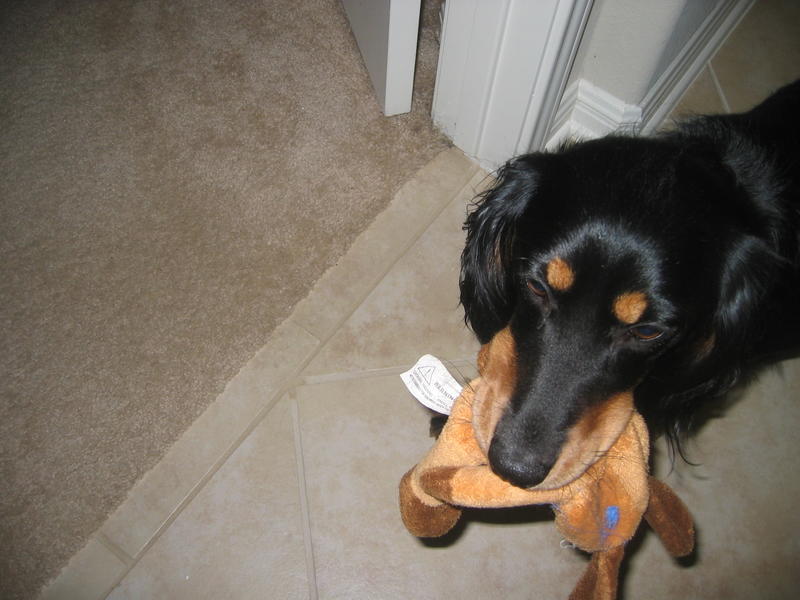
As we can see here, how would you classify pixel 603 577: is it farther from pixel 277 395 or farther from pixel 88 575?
pixel 88 575

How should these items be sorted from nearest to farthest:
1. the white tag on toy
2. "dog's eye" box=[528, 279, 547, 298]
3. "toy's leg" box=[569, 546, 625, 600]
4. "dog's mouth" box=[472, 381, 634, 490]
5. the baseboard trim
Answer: "toy's leg" box=[569, 546, 625, 600]
"dog's mouth" box=[472, 381, 634, 490]
"dog's eye" box=[528, 279, 547, 298]
the white tag on toy
the baseboard trim

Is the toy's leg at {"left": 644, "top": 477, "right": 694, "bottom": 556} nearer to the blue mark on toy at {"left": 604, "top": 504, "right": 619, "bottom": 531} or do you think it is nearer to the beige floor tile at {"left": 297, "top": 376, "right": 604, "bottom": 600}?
the blue mark on toy at {"left": 604, "top": 504, "right": 619, "bottom": 531}

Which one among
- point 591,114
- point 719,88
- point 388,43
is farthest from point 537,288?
point 719,88

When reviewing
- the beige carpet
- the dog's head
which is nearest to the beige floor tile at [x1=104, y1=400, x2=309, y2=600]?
the beige carpet

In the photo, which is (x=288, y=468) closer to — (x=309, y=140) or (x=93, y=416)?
(x=93, y=416)

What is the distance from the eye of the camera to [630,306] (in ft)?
3.52

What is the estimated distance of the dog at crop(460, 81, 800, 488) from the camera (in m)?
1.07

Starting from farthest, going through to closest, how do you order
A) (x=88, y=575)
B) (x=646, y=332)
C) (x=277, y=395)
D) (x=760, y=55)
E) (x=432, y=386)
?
1. (x=760, y=55)
2. (x=277, y=395)
3. (x=88, y=575)
4. (x=432, y=386)
5. (x=646, y=332)

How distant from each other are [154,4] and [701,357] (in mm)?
2353

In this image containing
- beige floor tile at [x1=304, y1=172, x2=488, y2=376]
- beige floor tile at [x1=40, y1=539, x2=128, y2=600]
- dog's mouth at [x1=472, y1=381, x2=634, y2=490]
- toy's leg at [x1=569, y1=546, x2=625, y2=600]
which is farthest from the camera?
beige floor tile at [x1=304, y1=172, x2=488, y2=376]

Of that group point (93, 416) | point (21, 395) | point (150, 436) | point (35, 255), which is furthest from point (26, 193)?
point (150, 436)

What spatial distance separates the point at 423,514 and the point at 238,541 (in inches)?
31.3

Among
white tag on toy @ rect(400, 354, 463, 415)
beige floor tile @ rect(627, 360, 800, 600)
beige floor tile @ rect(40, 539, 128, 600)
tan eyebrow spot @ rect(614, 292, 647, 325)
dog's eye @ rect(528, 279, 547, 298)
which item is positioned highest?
tan eyebrow spot @ rect(614, 292, 647, 325)

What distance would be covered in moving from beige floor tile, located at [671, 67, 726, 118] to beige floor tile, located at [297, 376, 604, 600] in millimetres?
1675
